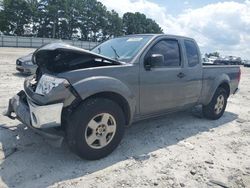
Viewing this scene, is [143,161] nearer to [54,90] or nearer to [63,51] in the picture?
[54,90]

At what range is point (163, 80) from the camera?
5004mm

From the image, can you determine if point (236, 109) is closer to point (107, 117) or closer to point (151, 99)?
point (151, 99)

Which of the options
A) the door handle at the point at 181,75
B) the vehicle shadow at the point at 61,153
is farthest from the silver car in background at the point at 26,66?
the door handle at the point at 181,75

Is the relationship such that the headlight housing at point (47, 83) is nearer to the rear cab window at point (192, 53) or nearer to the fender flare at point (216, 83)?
the rear cab window at point (192, 53)

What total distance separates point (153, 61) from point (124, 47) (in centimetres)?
71

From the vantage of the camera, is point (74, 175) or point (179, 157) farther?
point (179, 157)

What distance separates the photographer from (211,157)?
4.60 meters

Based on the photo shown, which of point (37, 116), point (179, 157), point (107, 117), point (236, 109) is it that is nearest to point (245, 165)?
point (179, 157)

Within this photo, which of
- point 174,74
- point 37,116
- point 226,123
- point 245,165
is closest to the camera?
point 37,116

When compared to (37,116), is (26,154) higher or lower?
lower

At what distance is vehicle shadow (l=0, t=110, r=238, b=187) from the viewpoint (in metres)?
3.66

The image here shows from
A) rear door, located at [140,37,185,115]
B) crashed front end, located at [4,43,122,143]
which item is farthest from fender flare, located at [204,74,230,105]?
crashed front end, located at [4,43,122,143]

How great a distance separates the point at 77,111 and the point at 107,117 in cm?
50

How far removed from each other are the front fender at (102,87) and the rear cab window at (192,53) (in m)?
1.91
